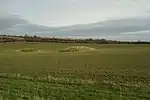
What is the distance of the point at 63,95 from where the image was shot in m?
16.7

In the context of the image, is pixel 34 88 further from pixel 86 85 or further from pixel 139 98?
pixel 139 98

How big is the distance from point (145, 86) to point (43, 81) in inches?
282

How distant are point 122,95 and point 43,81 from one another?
755 cm

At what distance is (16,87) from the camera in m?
19.6

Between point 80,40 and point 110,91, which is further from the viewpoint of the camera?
point 80,40

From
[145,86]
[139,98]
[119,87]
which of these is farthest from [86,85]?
[139,98]

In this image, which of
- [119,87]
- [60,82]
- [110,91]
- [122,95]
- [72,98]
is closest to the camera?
[72,98]

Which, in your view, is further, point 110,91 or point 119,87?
point 119,87

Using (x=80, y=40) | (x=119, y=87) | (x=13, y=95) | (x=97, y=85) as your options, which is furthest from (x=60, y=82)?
(x=80, y=40)

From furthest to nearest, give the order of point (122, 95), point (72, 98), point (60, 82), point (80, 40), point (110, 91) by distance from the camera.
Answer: point (80, 40)
point (60, 82)
point (110, 91)
point (122, 95)
point (72, 98)

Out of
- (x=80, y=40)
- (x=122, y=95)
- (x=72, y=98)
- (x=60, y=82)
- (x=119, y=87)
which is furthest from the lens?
(x=80, y=40)

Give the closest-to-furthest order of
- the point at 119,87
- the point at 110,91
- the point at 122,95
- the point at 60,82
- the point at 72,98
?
the point at 72,98, the point at 122,95, the point at 110,91, the point at 119,87, the point at 60,82

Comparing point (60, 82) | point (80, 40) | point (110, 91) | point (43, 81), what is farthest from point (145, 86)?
point (80, 40)

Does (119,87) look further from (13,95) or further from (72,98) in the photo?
(13,95)
